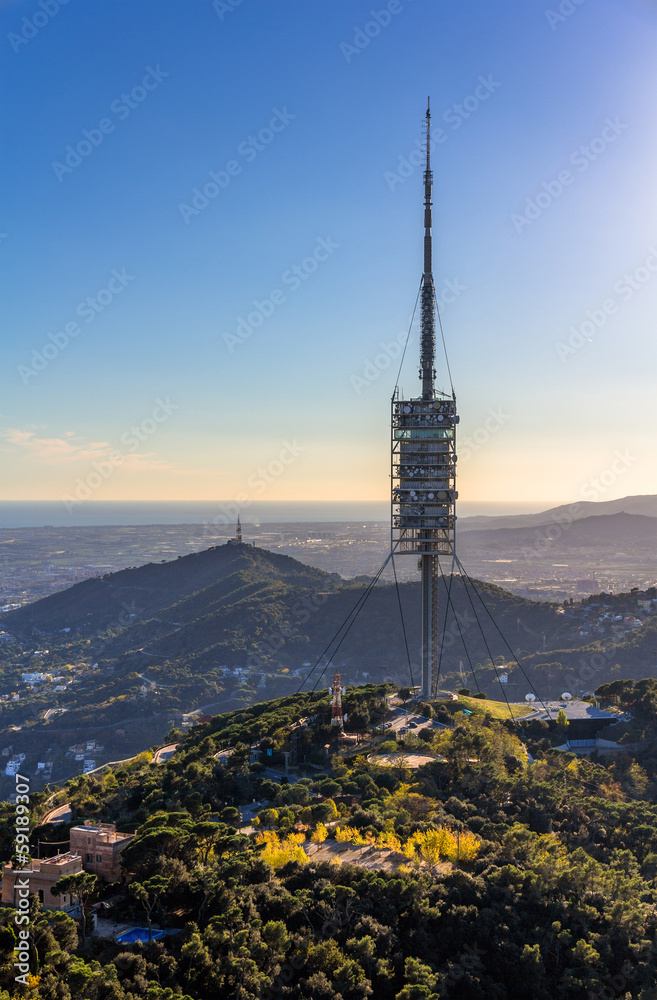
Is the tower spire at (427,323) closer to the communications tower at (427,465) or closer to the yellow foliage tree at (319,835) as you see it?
the communications tower at (427,465)

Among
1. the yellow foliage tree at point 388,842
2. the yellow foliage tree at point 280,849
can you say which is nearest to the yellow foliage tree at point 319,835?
the yellow foliage tree at point 280,849

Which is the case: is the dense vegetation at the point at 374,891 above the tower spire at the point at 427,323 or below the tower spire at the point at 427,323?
below

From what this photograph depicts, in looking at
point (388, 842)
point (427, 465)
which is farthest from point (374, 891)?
point (427, 465)

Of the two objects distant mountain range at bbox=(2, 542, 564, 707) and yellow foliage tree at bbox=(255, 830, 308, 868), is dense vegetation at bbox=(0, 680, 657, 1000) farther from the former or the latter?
distant mountain range at bbox=(2, 542, 564, 707)

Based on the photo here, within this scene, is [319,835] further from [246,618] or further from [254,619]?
[246,618]

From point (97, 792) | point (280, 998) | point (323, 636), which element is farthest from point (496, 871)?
point (323, 636)

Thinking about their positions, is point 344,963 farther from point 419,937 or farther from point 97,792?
point 97,792

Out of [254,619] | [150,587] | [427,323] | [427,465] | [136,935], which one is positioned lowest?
[254,619]
